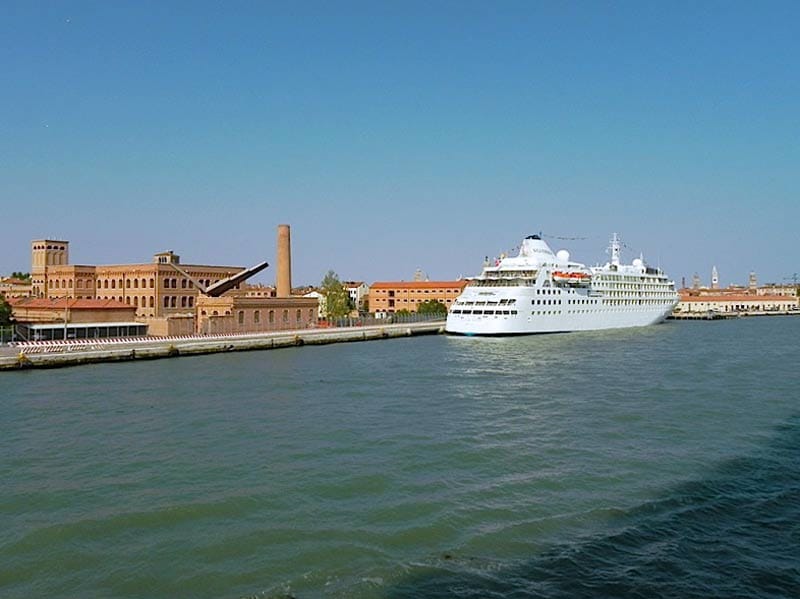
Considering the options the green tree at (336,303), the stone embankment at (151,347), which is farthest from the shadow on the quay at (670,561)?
the green tree at (336,303)

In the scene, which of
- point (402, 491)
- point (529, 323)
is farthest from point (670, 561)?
point (529, 323)

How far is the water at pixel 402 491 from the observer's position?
891 cm

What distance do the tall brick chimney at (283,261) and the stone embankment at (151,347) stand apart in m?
7.92

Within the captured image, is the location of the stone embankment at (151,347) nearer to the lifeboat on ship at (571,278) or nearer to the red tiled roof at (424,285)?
the lifeboat on ship at (571,278)

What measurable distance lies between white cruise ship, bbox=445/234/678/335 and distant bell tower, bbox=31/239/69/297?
4540 cm

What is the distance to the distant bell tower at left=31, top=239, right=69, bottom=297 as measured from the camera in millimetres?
73500

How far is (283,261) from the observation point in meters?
58.9

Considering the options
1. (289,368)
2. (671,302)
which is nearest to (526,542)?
(289,368)

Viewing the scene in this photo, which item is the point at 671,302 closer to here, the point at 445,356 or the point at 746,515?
the point at 445,356

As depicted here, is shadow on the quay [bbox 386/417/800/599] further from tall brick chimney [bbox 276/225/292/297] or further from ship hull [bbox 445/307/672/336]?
tall brick chimney [bbox 276/225/292/297]

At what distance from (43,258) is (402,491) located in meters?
74.3

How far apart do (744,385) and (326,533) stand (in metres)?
20.0

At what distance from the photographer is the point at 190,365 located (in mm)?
34344

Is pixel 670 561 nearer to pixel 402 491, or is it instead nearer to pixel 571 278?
pixel 402 491
